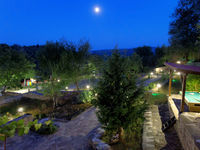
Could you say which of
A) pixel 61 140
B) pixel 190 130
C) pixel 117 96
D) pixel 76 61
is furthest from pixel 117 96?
pixel 76 61

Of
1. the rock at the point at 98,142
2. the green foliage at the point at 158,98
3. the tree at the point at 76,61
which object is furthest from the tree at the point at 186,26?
the rock at the point at 98,142

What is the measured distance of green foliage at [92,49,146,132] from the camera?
15.1 feet

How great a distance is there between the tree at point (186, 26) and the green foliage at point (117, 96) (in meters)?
17.4

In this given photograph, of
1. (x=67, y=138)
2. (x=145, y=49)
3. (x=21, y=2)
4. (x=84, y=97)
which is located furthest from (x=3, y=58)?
(x=21, y=2)

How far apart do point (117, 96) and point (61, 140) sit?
330 centimetres

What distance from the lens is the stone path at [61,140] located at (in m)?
5.39

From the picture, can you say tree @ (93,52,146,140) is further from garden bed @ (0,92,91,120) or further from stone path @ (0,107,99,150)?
garden bed @ (0,92,91,120)

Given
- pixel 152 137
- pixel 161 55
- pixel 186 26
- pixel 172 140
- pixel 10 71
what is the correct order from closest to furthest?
pixel 152 137 → pixel 172 140 → pixel 10 71 → pixel 186 26 → pixel 161 55

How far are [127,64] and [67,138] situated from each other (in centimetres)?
414

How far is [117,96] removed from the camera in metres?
4.62

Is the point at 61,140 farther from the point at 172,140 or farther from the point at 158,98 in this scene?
the point at 158,98

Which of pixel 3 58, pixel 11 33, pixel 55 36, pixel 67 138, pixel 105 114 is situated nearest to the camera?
pixel 105 114

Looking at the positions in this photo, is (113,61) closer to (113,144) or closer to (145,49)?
(113,144)

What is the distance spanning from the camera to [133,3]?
16150 cm
